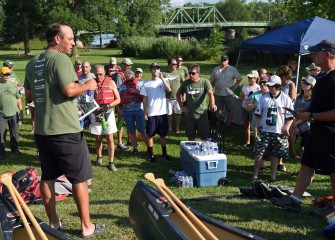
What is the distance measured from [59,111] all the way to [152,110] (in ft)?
14.0

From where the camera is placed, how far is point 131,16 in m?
66.6

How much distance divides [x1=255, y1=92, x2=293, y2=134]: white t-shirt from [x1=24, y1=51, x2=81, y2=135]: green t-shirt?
3665 mm

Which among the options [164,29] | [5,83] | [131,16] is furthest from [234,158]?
[164,29]

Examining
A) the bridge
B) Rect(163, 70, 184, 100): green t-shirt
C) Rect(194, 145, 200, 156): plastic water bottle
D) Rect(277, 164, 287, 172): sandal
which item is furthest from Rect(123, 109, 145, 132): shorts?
the bridge

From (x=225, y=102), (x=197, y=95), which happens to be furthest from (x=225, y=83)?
(x=197, y=95)

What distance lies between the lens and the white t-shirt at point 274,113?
673cm

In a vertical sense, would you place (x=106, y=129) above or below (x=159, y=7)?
below

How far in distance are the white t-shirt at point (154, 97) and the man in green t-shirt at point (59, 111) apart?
4.08 m

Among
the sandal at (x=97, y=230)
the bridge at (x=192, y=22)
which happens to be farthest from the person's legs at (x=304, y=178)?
the bridge at (x=192, y=22)

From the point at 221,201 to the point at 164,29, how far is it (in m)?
83.8

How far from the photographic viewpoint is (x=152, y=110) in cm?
816

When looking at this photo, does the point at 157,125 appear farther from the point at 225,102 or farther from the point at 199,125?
the point at 225,102

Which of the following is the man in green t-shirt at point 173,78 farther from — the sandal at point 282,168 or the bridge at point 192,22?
the bridge at point 192,22

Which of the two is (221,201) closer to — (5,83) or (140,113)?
(140,113)
